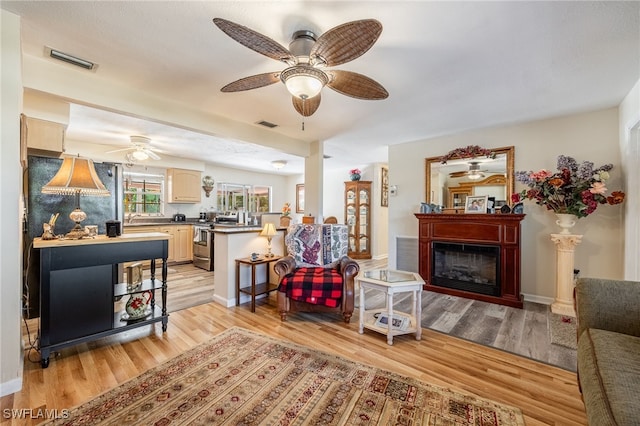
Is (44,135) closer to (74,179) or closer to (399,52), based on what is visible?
(74,179)

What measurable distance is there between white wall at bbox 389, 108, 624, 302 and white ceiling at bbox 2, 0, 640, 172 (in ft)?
0.83

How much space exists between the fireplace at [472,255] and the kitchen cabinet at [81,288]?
11.8 ft

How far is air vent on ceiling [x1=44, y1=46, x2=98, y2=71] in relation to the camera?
2127 millimetres

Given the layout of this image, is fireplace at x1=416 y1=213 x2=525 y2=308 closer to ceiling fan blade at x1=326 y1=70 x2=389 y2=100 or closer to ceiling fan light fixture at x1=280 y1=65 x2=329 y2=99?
ceiling fan blade at x1=326 y1=70 x2=389 y2=100

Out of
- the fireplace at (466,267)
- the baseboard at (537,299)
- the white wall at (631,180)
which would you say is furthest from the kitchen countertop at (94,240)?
the white wall at (631,180)

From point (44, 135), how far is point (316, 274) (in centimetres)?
308

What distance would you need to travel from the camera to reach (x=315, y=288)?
287cm

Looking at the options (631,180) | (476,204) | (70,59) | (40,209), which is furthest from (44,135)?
(631,180)

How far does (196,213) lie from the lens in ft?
22.4

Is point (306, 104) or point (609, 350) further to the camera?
point (306, 104)

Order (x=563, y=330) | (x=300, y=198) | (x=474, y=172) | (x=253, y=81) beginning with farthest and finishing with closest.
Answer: (x=300, y=198)
(x=474, y=172)
(x=563, y=330)
(x=253, y=81)

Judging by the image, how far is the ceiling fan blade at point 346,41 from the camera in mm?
1405

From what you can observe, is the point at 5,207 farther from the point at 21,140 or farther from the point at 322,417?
the point at 322,417

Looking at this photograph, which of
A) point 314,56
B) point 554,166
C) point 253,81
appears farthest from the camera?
point 554,166
